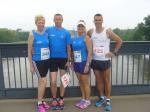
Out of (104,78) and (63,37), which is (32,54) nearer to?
(63,37)

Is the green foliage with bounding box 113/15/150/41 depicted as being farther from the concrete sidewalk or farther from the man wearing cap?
the man wearing cap

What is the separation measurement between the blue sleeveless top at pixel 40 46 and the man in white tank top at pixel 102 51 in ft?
2.42

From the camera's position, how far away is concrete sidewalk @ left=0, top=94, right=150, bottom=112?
169 inches

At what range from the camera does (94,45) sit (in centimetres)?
410

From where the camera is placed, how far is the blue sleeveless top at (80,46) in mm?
4020

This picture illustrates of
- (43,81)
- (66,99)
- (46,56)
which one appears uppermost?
(46,56)

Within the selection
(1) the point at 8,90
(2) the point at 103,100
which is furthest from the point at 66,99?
(1) the point at 8,90

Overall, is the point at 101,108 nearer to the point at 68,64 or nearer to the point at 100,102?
the point at 100,102

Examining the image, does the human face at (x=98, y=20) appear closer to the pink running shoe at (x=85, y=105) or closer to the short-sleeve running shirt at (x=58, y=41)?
the short-sleeve running shirt at (x=58, y=41)

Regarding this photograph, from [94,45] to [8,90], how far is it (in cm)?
199

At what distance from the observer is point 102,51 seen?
408cm

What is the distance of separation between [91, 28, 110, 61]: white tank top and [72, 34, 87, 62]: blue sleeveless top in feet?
0.55

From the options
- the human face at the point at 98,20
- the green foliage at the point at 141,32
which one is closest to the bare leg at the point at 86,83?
the human face at the point at 98,20

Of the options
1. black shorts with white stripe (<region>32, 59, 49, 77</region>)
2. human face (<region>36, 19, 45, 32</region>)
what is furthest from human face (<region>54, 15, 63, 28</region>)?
black shorts with white stripe (<region>32, 59, 49, 77</region>)
